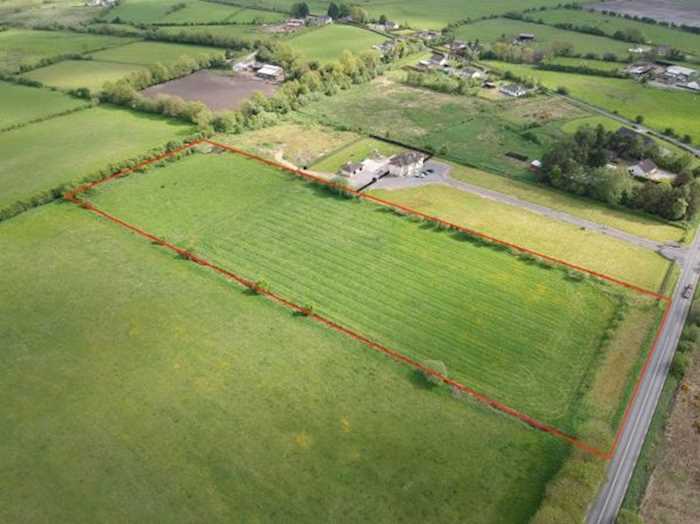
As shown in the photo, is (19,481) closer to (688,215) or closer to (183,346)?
(183,346)

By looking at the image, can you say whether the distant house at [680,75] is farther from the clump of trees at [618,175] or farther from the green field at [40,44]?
the green field at [40,44]

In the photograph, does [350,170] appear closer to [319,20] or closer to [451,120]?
[451,120]

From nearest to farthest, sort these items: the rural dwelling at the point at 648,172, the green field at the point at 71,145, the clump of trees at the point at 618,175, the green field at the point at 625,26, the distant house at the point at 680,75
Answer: the clump of trees at the point at 618,175
the green field at the point at 71,145
the rural dwelling at the point at 648,172
the distant house at the point at 680,75
the green field at the point at 625,26

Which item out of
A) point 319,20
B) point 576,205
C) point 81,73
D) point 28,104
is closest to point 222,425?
point 576,205

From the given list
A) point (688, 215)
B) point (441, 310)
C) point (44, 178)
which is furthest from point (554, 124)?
point (44, 178)

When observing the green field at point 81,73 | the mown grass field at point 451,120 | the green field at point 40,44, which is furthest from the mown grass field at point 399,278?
the green field at point 40,44
